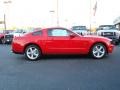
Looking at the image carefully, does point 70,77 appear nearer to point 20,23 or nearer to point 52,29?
point 52,29

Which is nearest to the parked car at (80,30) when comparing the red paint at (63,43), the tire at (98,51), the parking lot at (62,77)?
the tire at (98,51)

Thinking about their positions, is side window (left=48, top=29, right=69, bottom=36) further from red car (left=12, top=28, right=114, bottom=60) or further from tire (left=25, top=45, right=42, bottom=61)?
tire (left=25, top=45, right=42, bottom=61)

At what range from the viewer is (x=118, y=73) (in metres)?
9.12

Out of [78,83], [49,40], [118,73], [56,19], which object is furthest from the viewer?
[56,19]

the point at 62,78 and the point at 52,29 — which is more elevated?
the point at 52,29

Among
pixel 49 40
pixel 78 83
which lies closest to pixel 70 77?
pixel 78 83

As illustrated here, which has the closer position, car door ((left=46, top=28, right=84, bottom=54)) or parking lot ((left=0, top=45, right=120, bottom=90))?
parking lot ((left=0, top=45, right=120, bottom=90))

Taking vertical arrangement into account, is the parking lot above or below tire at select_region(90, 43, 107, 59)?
below

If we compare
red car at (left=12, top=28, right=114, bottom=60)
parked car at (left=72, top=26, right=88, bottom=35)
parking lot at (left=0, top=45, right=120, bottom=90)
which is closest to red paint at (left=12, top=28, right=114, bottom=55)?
red car at (left=12, top=28, right=114, bottom=60)

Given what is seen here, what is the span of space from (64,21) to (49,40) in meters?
52.9

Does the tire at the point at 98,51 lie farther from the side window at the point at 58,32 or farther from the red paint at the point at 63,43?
the side window at the point at 58,32

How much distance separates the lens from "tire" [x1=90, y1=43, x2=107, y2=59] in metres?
13.0

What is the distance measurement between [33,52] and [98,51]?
9.22 ft

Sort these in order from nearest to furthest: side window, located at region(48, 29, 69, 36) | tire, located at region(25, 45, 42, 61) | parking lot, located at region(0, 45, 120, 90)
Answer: parking lot, located at region(0, 45, 120, 90) → tire, located at region(25, 45, 42, 61) → side window, located at region(48, 29, 69, 36)
